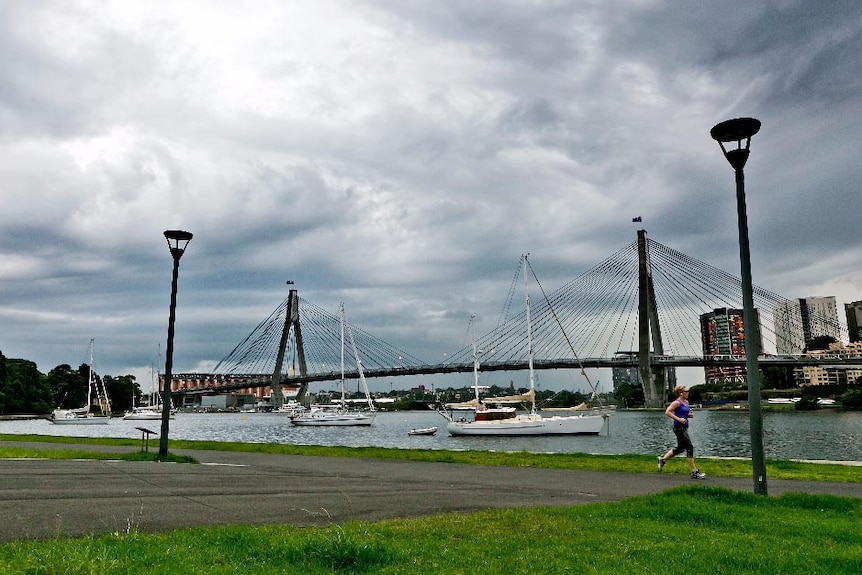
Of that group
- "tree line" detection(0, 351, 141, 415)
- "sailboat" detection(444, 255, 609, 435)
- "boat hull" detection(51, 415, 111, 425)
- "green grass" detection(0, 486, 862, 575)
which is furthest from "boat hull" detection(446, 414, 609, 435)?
"tree line" detection(0, 351, 141, 415)

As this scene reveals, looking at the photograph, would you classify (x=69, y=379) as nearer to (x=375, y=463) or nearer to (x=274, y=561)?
(x=375, y=463)

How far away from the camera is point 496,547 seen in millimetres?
6703

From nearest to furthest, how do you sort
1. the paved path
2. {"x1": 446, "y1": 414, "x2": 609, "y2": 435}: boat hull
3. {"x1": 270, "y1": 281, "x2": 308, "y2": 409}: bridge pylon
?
the paved path, {"x1": 446, "y1": 414, "x2": 609, "y2": 435}: boat hull, {"x1": 270, "y1": 281, "x2": 308, "y2": 409}: bridge pylon

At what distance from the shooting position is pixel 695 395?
17825 centimetres

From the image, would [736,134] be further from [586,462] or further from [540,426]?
[540,426]

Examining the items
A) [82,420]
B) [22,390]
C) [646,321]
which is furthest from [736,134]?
[22,390]

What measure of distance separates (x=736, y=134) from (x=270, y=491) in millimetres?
9729

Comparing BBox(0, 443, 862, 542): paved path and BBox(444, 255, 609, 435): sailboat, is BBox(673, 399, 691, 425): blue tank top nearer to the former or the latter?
BBox(0, 443, 862, 542): paved path

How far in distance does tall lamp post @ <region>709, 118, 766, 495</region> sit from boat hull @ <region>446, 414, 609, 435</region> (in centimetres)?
5165

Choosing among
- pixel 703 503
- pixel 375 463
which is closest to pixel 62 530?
pixel 703 503

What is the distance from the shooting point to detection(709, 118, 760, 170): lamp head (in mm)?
10727

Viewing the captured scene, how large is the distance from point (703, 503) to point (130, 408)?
181917 mm

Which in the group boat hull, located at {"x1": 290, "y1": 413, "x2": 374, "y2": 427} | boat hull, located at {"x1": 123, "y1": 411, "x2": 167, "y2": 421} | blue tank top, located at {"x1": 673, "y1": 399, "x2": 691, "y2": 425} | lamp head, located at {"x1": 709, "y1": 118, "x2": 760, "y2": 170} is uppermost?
lamp head, located at {"x1": 709, "y1": 118, "x2": 760, "y2": 170}

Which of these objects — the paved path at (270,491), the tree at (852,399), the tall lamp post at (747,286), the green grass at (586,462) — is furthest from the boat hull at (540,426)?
the tree at (852,399)
